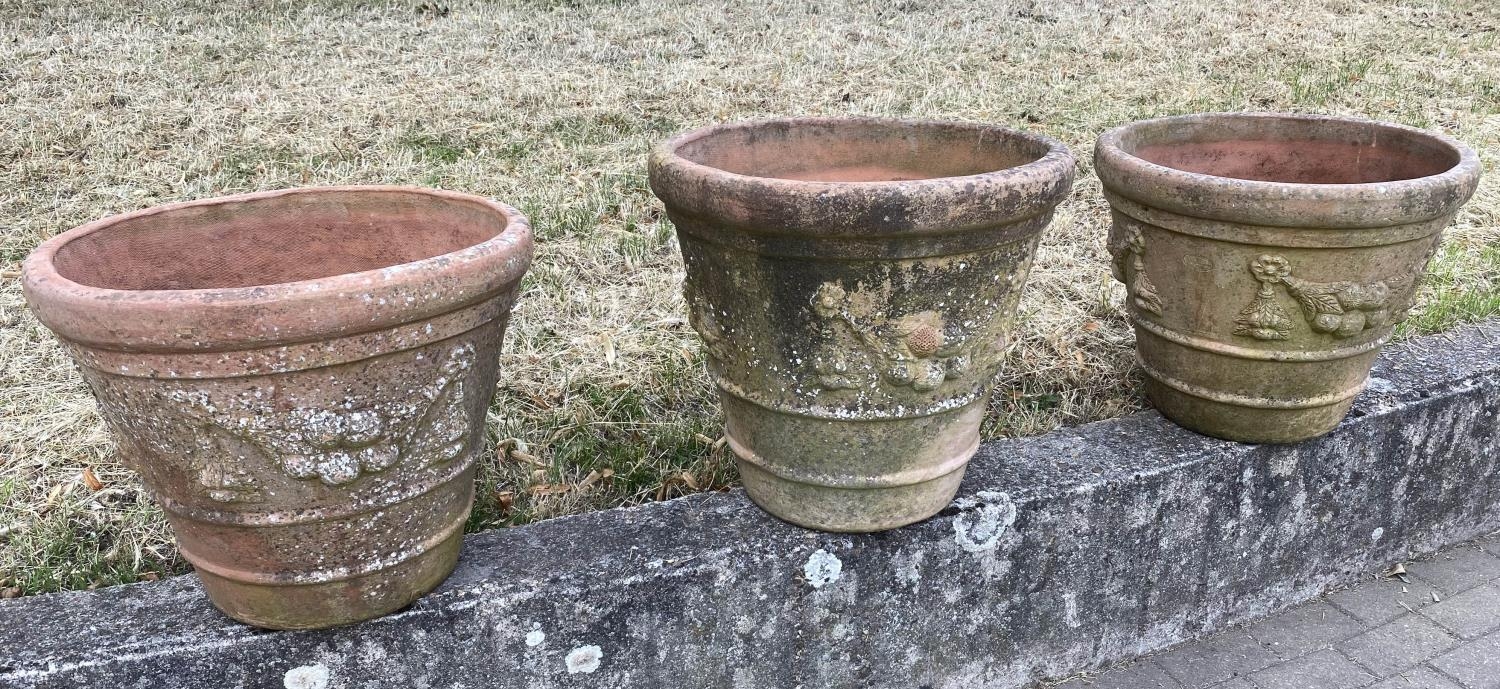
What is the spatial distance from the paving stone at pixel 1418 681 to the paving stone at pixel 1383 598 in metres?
0.20

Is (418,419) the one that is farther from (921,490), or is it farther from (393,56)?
(393,56)

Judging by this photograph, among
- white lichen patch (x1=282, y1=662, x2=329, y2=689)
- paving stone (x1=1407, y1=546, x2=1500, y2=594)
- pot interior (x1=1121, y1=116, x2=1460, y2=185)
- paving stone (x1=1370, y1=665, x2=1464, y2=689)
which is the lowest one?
paving stone (x1=1407, y1=546, x2=1500, y2=594)

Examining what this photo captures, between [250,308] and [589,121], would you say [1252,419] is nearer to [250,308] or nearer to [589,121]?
[250,308]

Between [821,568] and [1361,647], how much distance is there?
1.37 m

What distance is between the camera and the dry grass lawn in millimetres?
2365

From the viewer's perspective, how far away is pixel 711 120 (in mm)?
4750

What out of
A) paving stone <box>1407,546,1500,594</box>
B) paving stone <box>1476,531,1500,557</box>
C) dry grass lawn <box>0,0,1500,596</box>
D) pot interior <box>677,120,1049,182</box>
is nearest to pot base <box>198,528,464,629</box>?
dry grass lawn <box>0,0,1500,596</box>

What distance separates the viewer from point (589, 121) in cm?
472

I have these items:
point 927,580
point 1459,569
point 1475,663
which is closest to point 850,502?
point 927,580

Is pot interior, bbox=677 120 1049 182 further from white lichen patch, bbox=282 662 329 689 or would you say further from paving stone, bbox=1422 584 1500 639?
paving stone, bbox=1422 584 1500 639

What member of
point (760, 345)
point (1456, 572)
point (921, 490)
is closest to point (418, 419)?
point (760, 345)

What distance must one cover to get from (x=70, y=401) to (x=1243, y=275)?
2568mm

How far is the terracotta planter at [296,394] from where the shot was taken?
4.56ft

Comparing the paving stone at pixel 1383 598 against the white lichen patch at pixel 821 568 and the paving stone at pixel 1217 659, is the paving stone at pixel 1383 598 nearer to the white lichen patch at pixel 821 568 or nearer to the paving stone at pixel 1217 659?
the paving stone at pixel 1217 659
